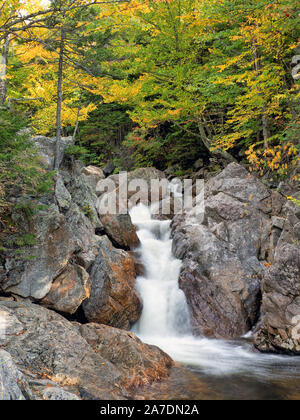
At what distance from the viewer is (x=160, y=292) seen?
9.20 meters

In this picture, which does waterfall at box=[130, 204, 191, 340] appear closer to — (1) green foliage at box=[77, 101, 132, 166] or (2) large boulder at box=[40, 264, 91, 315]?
(2) large boulder at box=[40, 264, 91, 315]

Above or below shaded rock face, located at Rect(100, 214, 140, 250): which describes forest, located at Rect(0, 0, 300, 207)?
above

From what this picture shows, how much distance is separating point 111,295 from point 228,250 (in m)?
3.95

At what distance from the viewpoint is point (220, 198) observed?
1090 centimetres

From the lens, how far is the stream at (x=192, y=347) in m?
5.28

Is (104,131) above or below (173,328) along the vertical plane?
above

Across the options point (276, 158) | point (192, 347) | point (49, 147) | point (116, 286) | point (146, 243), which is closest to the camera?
point (192, 347)

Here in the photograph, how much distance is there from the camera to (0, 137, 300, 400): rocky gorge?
4598 millimetres

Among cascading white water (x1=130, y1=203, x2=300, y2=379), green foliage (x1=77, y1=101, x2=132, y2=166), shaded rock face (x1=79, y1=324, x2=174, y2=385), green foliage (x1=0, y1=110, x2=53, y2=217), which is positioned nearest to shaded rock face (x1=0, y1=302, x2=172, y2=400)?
shaded rock face (x1=79, y1=324, x2=174, y2=385)

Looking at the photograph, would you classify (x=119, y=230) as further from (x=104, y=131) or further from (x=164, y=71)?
(x=104, y=131)

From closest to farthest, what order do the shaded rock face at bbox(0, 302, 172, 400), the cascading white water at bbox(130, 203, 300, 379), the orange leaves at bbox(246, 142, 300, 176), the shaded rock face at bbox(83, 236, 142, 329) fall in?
1. the shaded rock face at bbox(0, 302, 172, 400)
2. the cascading white water at bbox(130, 203, 300, 379)
3. the orange leaves at bbox(246, 142, 300, 176)
4. the shaded rock face at bbox(83, 236, 142, 329)

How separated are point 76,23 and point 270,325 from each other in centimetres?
876

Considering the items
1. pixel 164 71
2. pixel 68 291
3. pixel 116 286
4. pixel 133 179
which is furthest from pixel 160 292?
pixel 164 71
